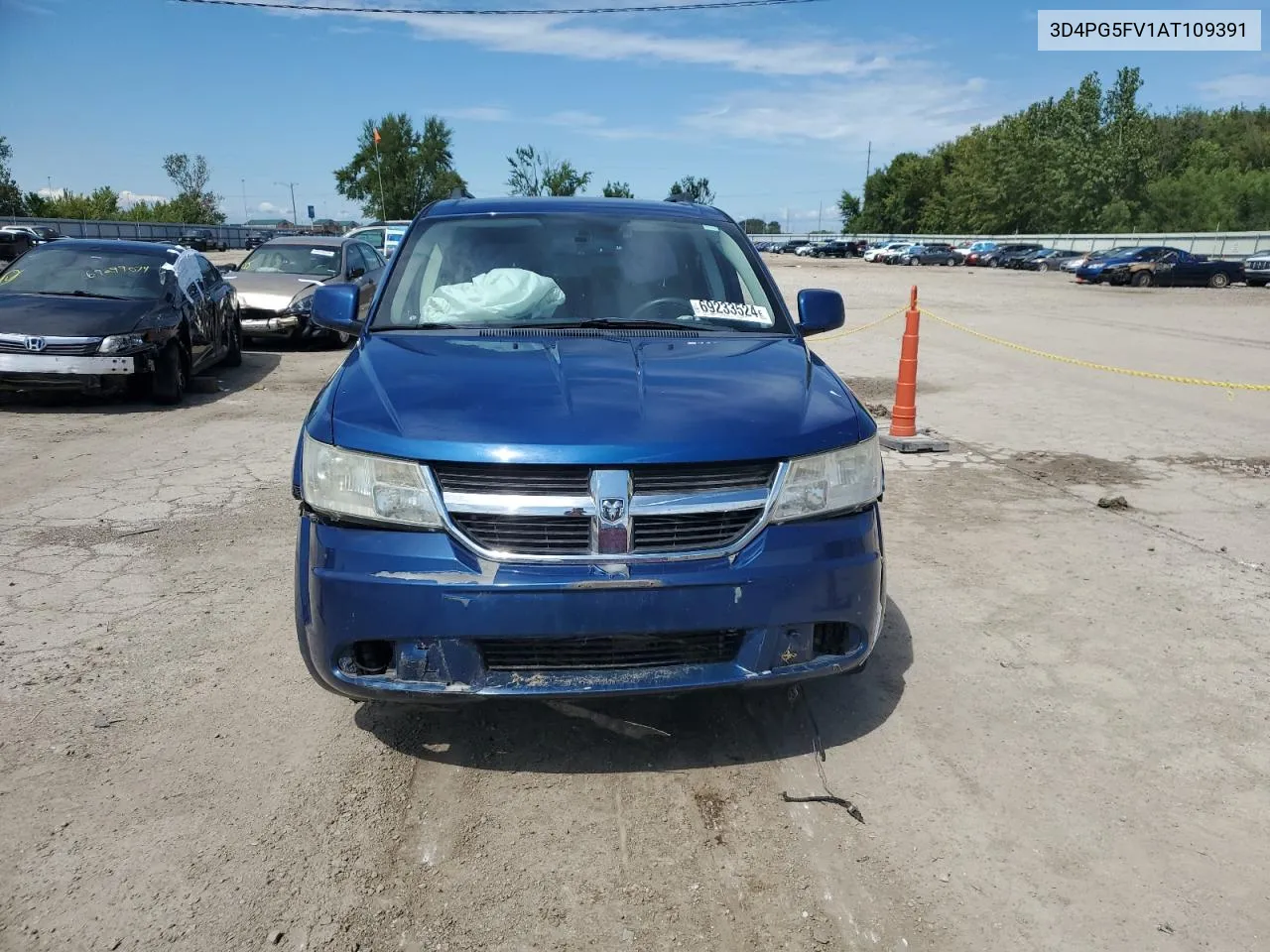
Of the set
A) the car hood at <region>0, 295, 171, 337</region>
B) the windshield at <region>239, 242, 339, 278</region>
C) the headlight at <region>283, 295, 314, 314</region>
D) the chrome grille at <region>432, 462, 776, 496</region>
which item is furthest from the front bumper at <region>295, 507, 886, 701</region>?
the windshield at <region>239, 242, 339, 278</region>

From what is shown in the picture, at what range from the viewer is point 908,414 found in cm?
818

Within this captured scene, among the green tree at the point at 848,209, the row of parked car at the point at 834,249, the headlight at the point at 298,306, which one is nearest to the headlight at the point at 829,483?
the headlight at the point at 298,306

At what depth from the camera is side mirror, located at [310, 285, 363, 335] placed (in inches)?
164

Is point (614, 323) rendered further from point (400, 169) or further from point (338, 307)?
point (400, 169)

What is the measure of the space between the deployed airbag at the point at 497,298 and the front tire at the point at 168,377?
6.74 meters

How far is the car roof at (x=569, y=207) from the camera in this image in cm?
441

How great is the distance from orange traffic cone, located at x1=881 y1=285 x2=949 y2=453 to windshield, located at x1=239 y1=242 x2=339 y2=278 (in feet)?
32.1

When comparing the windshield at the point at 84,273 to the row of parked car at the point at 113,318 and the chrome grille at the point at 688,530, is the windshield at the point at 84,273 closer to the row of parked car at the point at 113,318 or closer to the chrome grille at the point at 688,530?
the row of parked car at the point at 113,318

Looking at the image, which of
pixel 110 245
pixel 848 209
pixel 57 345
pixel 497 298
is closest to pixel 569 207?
pixel 497 298

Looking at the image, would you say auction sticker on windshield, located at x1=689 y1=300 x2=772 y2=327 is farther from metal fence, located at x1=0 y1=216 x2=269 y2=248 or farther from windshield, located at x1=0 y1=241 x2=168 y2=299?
metal fence, located at x1=0 y1=216 x2=269 y2=248

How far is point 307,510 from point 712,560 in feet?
3.99

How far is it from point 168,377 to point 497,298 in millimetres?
7027

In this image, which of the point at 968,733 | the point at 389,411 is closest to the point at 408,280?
the point at 389,411

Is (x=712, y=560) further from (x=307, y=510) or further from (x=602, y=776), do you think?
(x=307, y=510)
